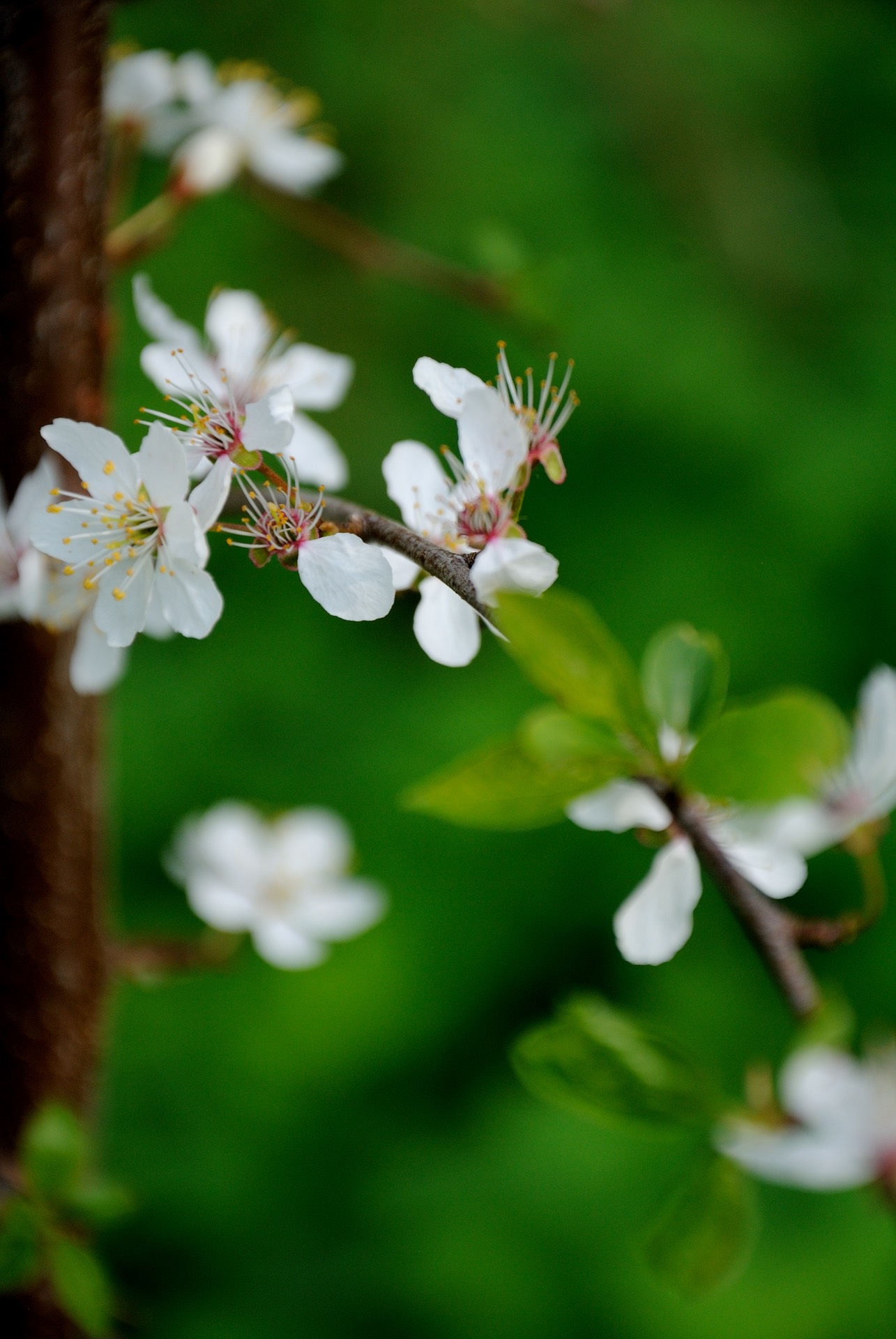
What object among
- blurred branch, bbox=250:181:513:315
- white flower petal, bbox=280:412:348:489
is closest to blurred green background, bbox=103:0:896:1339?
blurred branch, bbox=250:181:513:315

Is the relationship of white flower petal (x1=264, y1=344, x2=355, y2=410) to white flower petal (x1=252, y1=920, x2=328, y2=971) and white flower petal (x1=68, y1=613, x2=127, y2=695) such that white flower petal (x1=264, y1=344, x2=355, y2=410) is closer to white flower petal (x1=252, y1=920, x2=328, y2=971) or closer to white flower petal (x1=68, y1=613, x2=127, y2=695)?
white flower petal (x1=68, y1=613, x2=127, y2=695)

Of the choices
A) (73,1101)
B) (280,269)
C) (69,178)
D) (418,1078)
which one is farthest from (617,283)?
(73,1101)

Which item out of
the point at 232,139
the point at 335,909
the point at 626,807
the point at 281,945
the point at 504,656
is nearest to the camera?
the point at 626,807

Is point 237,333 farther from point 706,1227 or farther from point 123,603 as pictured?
point 706,1227

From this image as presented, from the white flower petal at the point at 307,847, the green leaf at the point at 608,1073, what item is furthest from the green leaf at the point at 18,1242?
the white flower petal at the point at 307,847

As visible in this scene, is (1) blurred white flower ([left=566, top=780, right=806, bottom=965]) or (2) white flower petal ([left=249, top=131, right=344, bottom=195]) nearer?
(1) blurred white flower ([left=566, top=780, right=806, bottom=965])

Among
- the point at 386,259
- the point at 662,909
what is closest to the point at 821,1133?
the point at 662,909

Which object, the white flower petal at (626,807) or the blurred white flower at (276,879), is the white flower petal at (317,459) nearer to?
the white flower petal at (626,807)
